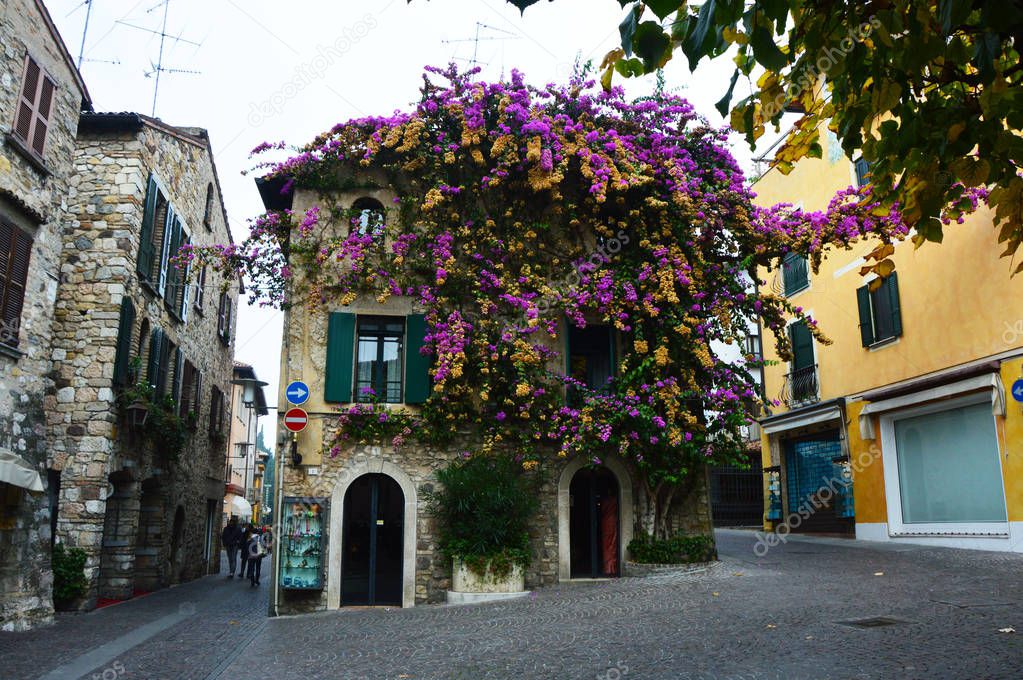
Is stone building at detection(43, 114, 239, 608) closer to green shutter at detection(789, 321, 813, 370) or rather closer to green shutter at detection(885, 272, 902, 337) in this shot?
green shutter at detection(885, 272, 902, 337)

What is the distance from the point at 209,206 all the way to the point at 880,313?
55.8ft

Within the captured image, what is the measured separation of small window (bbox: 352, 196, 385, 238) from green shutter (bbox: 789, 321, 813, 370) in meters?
12.1

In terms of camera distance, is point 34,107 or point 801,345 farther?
point 801,345

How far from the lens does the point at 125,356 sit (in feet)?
46.7

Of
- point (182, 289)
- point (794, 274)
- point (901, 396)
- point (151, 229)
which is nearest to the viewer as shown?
point (151, 229)

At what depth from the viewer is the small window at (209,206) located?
20.7 m

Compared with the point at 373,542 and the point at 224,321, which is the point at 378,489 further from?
the point at 224,321

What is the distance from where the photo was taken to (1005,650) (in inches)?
259

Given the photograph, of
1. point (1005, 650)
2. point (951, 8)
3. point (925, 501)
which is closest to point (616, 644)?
point (1005, 650)

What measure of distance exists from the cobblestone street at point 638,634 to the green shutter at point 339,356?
3.54 meters

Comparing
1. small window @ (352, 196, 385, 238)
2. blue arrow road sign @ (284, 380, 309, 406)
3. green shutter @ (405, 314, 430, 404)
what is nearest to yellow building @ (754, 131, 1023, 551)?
green shutter @ (405, 314, 430, 404)

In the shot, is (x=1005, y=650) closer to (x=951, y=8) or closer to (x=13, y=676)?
(x=951, y=8)

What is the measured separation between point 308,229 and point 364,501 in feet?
15.7

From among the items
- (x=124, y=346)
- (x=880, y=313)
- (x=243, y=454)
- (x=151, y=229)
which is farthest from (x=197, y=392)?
(x=243, y=454)
